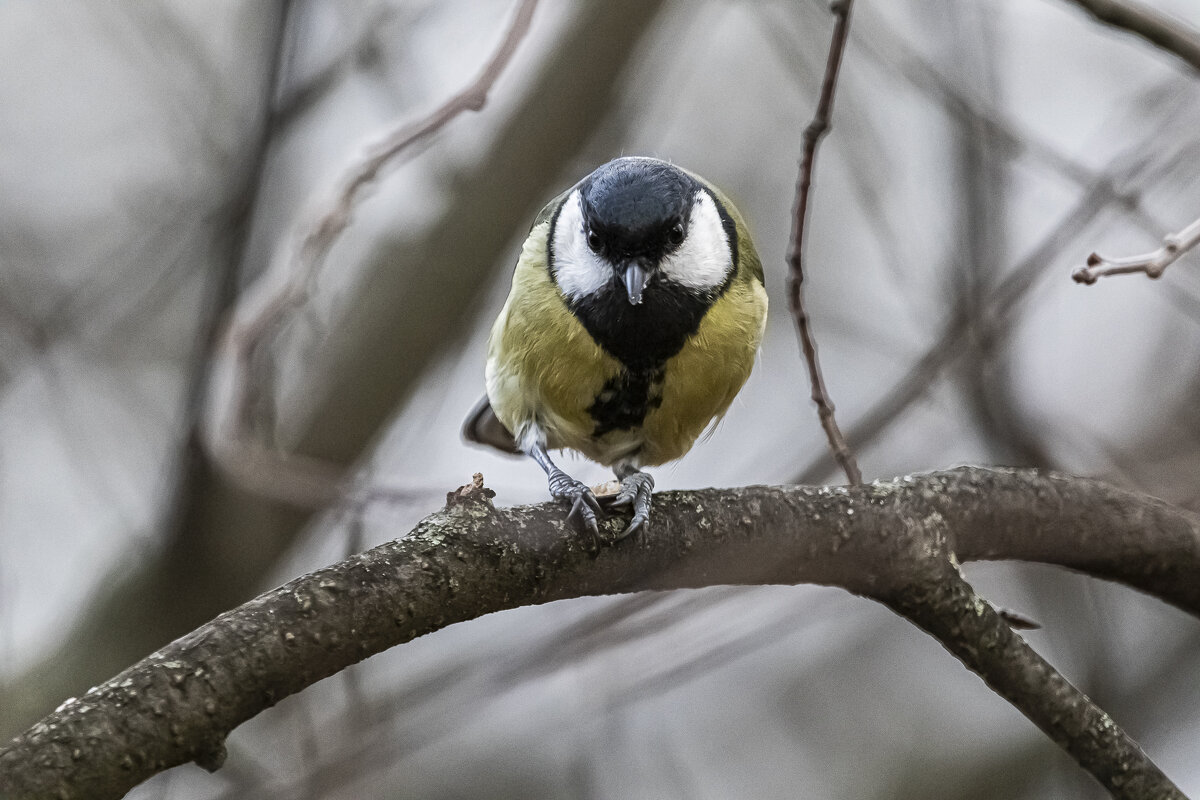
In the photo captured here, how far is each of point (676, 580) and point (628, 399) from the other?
1.23 feet

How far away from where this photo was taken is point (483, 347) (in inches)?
97.9

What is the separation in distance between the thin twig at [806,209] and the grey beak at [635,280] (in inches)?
8.4

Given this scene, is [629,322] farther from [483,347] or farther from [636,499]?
[483,347]

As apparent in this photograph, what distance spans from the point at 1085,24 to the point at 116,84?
2369 millimetres

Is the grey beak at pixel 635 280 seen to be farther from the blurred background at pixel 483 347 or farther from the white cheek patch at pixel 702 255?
the blurred background at pixel 483 347

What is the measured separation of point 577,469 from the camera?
187cm

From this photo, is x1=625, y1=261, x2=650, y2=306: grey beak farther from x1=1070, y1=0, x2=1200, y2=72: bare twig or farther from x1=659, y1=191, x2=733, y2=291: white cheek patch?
x1=1070, y1=0, x2=1200, y2=72: bare twig

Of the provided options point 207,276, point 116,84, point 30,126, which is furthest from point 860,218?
point 30,126

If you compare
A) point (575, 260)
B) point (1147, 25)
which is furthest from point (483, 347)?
point (1147, 25)

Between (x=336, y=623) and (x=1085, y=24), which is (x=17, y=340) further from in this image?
(x=1085, y=24)

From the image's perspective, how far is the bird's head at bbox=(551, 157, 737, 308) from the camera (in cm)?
142

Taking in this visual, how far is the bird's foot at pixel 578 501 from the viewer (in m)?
1.10

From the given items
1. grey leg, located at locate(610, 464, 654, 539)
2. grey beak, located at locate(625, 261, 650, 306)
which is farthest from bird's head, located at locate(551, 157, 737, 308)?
grey leg, located at locate(610, 464, 654, 539)

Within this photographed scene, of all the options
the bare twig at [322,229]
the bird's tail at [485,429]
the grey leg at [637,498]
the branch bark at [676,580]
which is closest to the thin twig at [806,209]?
the branch bark at [676,580]
